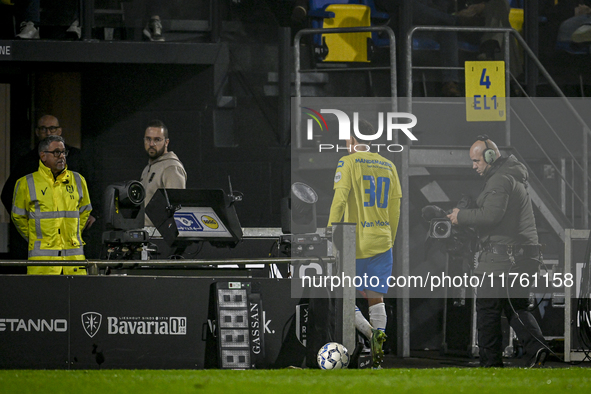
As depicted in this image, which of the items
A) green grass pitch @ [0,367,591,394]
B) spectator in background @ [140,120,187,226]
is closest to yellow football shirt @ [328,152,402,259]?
spectator in background @ [140,120,187,226]

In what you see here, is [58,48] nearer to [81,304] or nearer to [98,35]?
[98,35]

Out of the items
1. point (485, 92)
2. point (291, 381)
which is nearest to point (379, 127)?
point (485, 92)

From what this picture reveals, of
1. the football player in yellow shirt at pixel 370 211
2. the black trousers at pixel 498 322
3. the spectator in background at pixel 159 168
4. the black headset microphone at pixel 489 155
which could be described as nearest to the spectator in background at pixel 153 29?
the spectator in background at pixel 159 168

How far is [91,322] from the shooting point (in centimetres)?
587

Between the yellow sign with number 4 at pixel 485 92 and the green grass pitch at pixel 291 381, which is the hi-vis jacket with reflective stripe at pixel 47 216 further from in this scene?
the yellow sign with number 4 at pixel 485 92

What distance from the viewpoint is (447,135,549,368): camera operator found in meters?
6.84

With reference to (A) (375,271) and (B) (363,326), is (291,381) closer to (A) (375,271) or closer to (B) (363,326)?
(B) (363,326)

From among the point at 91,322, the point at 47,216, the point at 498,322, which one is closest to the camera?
the point at 91,322

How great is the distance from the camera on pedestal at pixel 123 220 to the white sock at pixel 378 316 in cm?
211

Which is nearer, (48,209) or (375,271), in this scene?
(48,209)

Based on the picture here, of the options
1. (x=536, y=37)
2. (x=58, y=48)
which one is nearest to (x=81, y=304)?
(x=58, y=48)

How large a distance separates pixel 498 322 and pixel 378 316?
3.37 feet

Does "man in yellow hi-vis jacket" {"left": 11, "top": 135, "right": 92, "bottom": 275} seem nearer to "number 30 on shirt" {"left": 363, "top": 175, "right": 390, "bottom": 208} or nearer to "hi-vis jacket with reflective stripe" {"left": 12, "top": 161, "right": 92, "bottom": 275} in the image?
"hi-vis jacket with reflective stripe" {"left": 12, "top": 161, "right": 92, "bottom": 275}

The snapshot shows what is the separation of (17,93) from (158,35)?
2.01 meters
